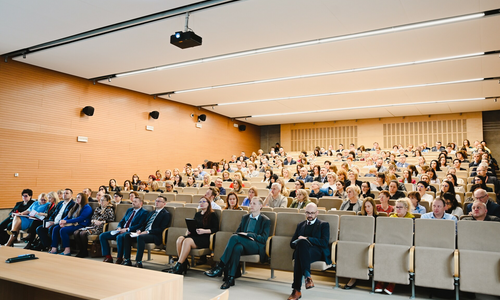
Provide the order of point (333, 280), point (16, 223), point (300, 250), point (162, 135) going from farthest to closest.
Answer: point (162, 135)
point (16, 223)
point (333, 280)
point (300, 250)

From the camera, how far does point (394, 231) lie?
149 inches

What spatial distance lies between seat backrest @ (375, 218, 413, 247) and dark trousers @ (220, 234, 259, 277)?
1.37 m

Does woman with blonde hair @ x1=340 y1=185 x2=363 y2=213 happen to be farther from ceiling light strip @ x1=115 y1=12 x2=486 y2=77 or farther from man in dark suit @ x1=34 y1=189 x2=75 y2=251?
man in dark suit @ x1=34 y1=189 x2=75 y2=251

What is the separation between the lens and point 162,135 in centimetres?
1172

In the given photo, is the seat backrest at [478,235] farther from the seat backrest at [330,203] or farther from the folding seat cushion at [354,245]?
the seat backrest at [330,203]

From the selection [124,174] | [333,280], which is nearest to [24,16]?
[124,174]

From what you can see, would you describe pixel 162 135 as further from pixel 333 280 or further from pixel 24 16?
pixel 333 280

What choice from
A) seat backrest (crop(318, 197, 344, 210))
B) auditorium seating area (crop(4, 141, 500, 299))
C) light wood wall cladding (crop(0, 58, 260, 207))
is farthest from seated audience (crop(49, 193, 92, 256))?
seat backrest (crop(318, 197, 344, 210))

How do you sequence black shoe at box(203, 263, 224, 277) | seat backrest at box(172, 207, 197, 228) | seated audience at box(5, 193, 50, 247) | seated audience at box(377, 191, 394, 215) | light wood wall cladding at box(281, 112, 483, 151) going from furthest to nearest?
light wood wall cladding at box(281, 112, 483, 151) < seated audience at box(5, 193, 50, 247) < seat backrest at box(172, 207, 197, 228) < seated audience at box(377, 191, 394, 215) < black shoe at box(203, 263, 224, 277)

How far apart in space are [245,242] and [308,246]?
748 mm

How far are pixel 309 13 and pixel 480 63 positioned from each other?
4.72 m

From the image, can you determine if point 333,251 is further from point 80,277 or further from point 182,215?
point 80,277

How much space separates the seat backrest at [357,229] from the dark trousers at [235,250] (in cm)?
101

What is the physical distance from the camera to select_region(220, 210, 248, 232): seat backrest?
15.0ft
